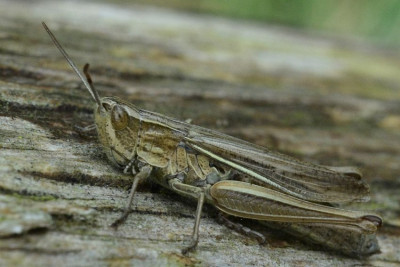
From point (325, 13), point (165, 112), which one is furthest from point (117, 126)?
point (325, 13)

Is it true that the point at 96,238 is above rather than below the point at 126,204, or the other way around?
below

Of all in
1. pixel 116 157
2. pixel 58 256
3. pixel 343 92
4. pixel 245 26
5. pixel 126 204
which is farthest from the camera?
pixel 245 26

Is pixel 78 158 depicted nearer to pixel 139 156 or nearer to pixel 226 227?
pixel 139 156

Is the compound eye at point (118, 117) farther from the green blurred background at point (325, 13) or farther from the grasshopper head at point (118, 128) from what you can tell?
the green blurred background at point (325, 13)

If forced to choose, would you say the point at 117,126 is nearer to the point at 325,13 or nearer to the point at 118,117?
the point at 118,117

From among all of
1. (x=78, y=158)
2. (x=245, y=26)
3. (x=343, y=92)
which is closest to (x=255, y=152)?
(x=78, y=158)

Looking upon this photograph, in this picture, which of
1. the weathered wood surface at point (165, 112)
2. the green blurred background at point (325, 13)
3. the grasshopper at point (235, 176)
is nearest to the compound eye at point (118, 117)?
the grasshopper at point (235, 176)
